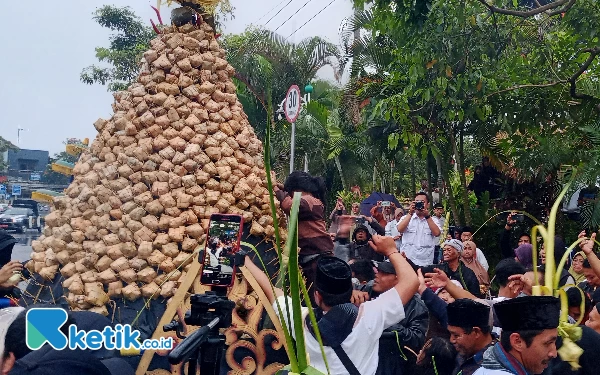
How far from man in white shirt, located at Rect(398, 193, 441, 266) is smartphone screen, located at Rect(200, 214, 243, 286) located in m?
4.46

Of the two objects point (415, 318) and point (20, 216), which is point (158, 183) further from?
point (20, 216)

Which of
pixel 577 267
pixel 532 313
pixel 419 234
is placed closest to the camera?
pixel 532 313

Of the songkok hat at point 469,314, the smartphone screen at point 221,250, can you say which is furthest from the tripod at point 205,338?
the songkok hat at point 469,314

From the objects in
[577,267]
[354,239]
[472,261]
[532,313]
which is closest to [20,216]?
[354,239]

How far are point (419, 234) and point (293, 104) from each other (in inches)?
107

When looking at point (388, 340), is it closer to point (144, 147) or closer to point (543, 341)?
point (543, 341)

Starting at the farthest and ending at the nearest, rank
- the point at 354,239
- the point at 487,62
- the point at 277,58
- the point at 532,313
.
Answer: the point at 277,58 < the point at 354,239 < the point at 487,62 < the point at 532,313

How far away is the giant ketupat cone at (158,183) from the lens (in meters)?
3.78

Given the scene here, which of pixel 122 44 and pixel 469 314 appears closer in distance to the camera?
pixel 469 314

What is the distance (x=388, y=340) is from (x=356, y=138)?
10.8 m

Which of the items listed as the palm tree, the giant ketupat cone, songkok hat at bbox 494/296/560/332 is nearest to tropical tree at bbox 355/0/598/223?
the giant ketupat cone

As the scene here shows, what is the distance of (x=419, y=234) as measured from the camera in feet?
24.6

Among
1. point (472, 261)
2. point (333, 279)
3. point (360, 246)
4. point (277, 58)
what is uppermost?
point (277, 58)

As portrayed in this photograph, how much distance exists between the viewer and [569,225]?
994 cm
